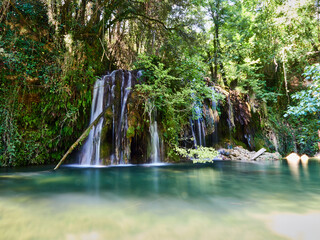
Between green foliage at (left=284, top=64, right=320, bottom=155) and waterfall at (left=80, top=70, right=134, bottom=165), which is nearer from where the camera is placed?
Result: green foliage at (left=284, top=64, right=320, bottom=155)

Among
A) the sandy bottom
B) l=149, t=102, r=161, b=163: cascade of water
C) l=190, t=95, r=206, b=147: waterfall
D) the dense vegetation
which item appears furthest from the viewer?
l=190, t=95, r=206, b=147: waterfall

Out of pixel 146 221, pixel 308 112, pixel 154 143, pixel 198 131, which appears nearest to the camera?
pixel 146 221

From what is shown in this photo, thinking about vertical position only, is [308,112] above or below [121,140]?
above

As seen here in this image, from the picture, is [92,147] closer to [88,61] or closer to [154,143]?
[154,143]

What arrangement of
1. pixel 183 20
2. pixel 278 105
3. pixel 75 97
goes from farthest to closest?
pixel 278 105 < pixel 183 20 < pixel 75 97

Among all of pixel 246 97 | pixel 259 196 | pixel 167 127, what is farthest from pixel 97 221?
pixel 246 97

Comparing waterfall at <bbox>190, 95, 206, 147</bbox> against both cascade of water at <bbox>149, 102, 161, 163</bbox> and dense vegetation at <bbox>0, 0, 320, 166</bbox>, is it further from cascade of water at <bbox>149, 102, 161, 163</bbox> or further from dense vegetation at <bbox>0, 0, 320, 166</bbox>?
cascade of water at <bbox>149, 102, 161, 163</bbox>

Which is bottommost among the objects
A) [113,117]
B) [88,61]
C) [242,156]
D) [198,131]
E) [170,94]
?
[242,156]

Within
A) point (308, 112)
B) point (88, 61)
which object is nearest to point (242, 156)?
point (308, 112)

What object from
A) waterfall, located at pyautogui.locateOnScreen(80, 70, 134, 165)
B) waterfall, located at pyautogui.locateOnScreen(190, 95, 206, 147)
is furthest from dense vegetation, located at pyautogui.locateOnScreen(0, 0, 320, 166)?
waterfall, located at pyautogui.locateOnScreen(190, 95, 206, 147)

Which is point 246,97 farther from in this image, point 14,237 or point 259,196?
point 14,237

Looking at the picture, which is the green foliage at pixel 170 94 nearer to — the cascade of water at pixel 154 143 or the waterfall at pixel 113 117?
the cascade of water at pixel 154 143

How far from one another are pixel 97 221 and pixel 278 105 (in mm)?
14420

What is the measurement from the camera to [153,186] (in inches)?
125
